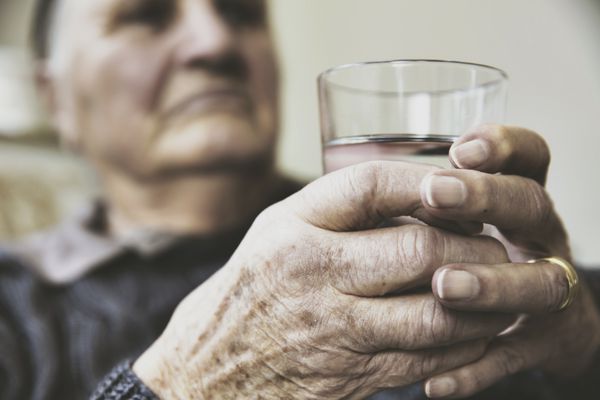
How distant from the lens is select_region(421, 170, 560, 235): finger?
1.04 ft

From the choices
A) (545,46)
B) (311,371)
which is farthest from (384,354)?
(545,46)

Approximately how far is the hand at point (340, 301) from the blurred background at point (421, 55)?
0.58 metres

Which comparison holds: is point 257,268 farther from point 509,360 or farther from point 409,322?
point 509,360

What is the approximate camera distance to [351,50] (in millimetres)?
982

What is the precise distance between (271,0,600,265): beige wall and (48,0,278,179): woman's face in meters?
0.13

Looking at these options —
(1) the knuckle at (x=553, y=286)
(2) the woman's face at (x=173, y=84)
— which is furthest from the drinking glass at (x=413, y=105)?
(2) the woman's face at (x=173, y=84)

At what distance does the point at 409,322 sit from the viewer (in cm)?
36

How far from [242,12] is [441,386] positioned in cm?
75

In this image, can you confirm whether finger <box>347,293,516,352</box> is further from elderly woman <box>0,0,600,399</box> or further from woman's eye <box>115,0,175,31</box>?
woman's eye <box>115,0,175,31</box>

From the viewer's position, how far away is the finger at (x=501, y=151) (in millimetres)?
337

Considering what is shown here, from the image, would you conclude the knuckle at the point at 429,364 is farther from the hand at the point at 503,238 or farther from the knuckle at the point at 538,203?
the knuckle at the point at 538,203

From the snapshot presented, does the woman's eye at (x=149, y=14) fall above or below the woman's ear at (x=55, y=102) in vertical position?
above

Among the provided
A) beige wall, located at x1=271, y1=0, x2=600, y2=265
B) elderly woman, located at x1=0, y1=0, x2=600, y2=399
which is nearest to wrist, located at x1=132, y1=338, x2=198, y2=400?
elderly woman, located at x1=0, y1=0, x2=600, y2=399

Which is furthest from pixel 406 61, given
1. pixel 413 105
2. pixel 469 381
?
pixel 469 381
